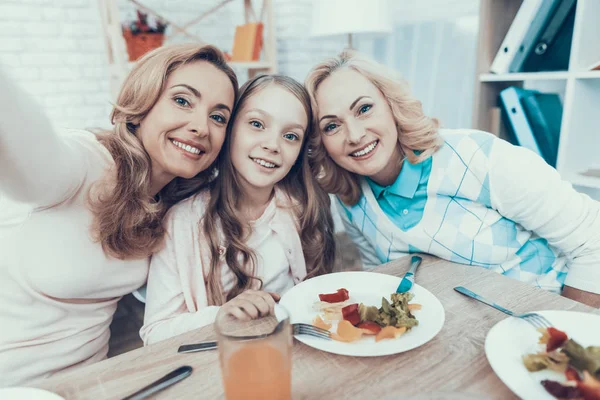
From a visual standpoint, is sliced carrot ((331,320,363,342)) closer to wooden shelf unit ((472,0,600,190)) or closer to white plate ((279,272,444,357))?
white plate ((279,272,444,357))

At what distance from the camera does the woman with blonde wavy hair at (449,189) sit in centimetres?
114

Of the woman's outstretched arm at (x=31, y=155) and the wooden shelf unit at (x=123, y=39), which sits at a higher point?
the wooden shelf unit at (x=123, y=39)

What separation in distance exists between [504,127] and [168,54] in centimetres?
156

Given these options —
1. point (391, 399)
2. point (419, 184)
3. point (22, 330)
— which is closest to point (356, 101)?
point (419, 184)

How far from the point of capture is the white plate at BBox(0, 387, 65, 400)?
606mm

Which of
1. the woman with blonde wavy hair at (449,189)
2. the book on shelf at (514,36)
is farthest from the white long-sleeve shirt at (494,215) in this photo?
the book on shelf at (514,36)

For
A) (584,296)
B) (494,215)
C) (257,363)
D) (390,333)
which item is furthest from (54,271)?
(584,296)

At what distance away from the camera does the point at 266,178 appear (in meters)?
1.19

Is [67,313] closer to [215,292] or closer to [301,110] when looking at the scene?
[215,292]

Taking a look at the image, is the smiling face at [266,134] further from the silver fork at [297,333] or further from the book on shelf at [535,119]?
the book on shelf at [535,119]

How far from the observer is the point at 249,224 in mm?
1242

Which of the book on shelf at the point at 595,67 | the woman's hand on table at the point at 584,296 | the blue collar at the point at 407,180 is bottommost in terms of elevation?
the woman's hand on table at the point at 584,296

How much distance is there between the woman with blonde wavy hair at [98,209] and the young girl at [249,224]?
7cm

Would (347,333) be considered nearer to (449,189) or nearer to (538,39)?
(449,189)
